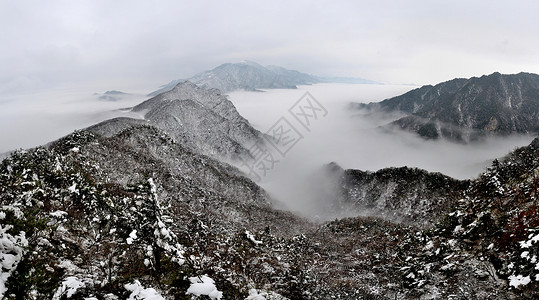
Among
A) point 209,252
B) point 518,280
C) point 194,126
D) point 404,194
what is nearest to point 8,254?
point 209,252

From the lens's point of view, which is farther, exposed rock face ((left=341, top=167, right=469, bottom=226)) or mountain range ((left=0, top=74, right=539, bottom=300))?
exposed rock face ((left=341, top=167, right=469, bottom=226))

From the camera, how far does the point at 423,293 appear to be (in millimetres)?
17078

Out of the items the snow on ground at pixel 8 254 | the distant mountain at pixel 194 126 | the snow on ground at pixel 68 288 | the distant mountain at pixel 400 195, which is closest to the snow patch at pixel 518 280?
the snow on ground at pixel 68 288

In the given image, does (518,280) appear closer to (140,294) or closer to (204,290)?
(204,290)

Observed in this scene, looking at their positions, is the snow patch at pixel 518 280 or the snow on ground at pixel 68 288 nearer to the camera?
the snow on ground at pixel 68 288

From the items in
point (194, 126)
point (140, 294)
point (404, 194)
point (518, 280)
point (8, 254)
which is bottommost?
point (404, 194)

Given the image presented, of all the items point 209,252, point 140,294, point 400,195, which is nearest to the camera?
point 140,294

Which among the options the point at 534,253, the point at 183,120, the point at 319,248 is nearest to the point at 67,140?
the point at 319,248

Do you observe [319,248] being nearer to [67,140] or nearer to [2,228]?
[2,228]

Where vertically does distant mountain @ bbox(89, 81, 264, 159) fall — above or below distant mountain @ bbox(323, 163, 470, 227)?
above

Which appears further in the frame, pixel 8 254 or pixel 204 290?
pixel 204 290

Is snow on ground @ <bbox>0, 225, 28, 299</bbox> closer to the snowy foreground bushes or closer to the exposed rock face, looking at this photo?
the snowy foreground bushes

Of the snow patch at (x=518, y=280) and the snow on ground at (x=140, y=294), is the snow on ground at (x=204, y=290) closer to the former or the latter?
the snow on ground at (x=140, y=294)

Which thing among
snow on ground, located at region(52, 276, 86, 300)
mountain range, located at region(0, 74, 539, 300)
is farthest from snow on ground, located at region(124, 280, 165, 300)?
snow on ground, located at region(52, 276, 86, 300)
